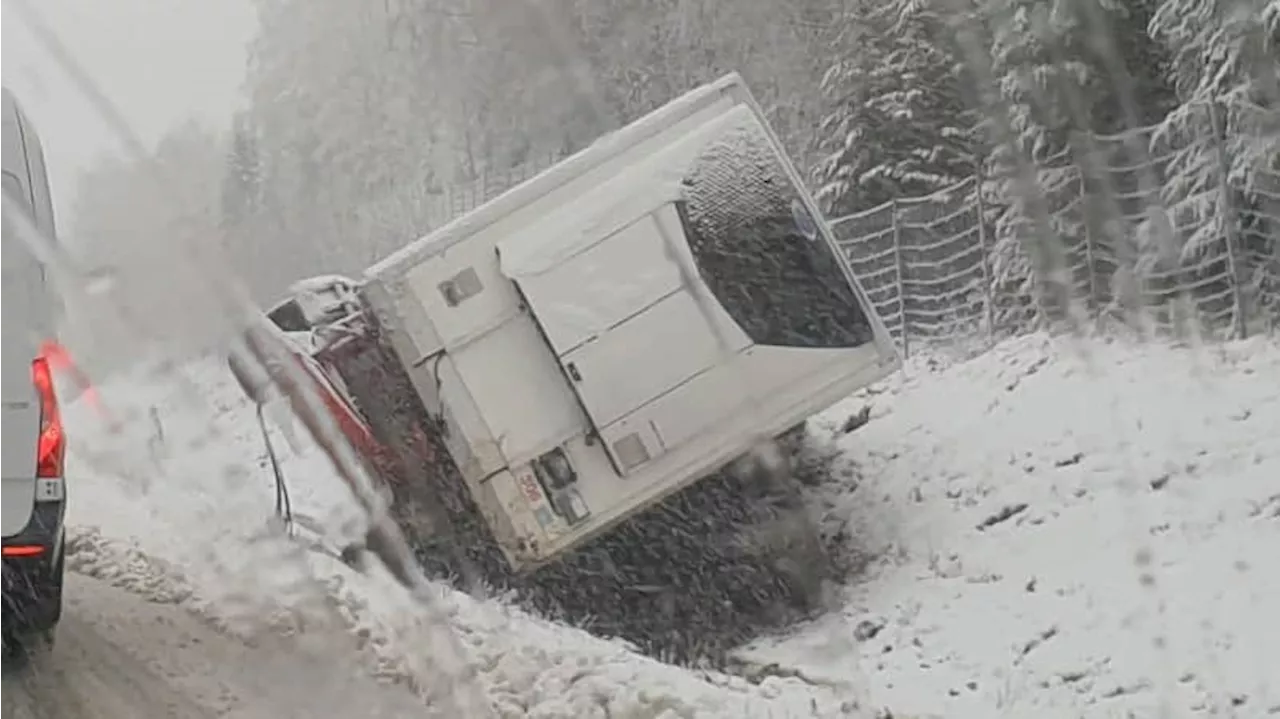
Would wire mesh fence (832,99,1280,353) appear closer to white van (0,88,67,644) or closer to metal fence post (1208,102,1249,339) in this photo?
metal fence post (1208,102,1249,339)

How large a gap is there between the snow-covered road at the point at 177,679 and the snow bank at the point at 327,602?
26cm

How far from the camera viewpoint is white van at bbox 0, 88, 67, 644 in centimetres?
703

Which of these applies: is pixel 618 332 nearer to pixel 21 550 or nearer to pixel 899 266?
pixel 21 550

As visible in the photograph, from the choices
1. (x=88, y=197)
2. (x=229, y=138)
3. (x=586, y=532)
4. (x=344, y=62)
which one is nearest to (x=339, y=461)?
(x=586, y=532)

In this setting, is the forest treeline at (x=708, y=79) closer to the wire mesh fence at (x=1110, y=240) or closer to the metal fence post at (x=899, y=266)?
the wire mesh fence at (x=1110, y=240)

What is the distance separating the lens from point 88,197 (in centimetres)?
4378

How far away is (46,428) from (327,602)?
8.52 feet

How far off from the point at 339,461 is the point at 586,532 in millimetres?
2038

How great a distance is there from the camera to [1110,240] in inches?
752

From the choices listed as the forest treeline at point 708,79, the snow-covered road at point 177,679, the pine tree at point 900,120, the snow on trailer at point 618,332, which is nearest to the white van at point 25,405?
the snow-covered road at point 177,679

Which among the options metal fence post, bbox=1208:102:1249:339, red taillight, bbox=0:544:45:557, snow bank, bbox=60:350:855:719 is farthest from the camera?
metal fence post, bbox=1208:102:1249:339

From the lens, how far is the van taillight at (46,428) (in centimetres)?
710

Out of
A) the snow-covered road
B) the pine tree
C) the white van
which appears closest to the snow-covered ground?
the snow-covered road

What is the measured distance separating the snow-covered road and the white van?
0.54m
